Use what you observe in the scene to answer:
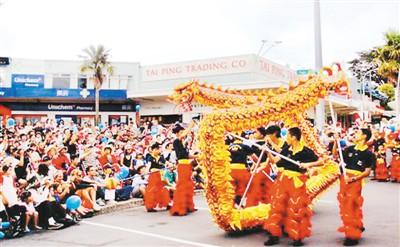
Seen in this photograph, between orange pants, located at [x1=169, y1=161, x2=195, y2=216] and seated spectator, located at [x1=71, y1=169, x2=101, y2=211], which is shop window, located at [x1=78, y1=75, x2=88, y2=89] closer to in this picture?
seated spectator, located at [x1=71, y1=169, x2=101, y2=211]

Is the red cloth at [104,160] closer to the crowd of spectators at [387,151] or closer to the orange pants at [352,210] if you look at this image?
the crowd of spectators at [387,151]

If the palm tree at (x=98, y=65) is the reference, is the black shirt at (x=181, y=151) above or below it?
below

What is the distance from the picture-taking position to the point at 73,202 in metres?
8.85

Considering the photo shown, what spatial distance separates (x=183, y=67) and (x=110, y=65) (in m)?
9.09

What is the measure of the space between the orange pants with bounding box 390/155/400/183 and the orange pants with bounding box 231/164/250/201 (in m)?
7.23

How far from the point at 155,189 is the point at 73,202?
1.83 m

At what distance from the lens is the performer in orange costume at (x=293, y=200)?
6.54 meters

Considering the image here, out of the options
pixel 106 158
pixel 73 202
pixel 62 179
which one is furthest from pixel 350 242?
pixel 106 158

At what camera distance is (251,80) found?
29.2 m

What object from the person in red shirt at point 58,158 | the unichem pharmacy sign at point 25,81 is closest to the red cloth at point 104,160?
the person in red shirt at point 58,158

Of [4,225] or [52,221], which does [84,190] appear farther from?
[4,225]

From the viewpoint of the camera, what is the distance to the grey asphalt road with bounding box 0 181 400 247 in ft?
22.8

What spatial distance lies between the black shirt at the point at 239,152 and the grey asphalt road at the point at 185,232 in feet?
4.13

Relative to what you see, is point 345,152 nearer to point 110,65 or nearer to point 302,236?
point 302,236
